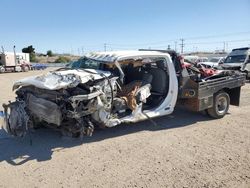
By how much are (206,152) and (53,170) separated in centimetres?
265

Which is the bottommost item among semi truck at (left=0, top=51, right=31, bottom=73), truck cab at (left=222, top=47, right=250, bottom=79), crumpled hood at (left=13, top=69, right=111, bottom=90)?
semi truck at (left=0, top=51, right=31, bottom=73)

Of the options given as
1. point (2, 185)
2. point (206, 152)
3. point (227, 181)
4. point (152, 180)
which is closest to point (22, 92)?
point (2, 185)

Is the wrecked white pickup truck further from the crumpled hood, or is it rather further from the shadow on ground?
the shadow on ground

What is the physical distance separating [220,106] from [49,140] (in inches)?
180

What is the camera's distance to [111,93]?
537 centimetres

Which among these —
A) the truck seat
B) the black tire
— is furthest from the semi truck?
the black tire

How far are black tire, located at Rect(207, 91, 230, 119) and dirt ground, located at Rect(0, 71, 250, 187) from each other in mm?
547

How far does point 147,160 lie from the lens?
4.54 meters

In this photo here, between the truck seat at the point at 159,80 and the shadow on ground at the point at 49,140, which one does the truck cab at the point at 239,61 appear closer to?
the shadow on ground at the point at 49,140

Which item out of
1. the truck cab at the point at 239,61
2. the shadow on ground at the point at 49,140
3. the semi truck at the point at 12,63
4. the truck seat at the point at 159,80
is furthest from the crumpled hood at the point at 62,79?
the semi truck at the point at 12,63

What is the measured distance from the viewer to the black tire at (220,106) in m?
7.09

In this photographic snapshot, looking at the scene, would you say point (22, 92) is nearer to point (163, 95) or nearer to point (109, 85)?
point (109, 85)

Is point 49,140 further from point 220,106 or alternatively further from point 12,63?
point 12,63

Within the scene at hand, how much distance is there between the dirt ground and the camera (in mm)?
3879
